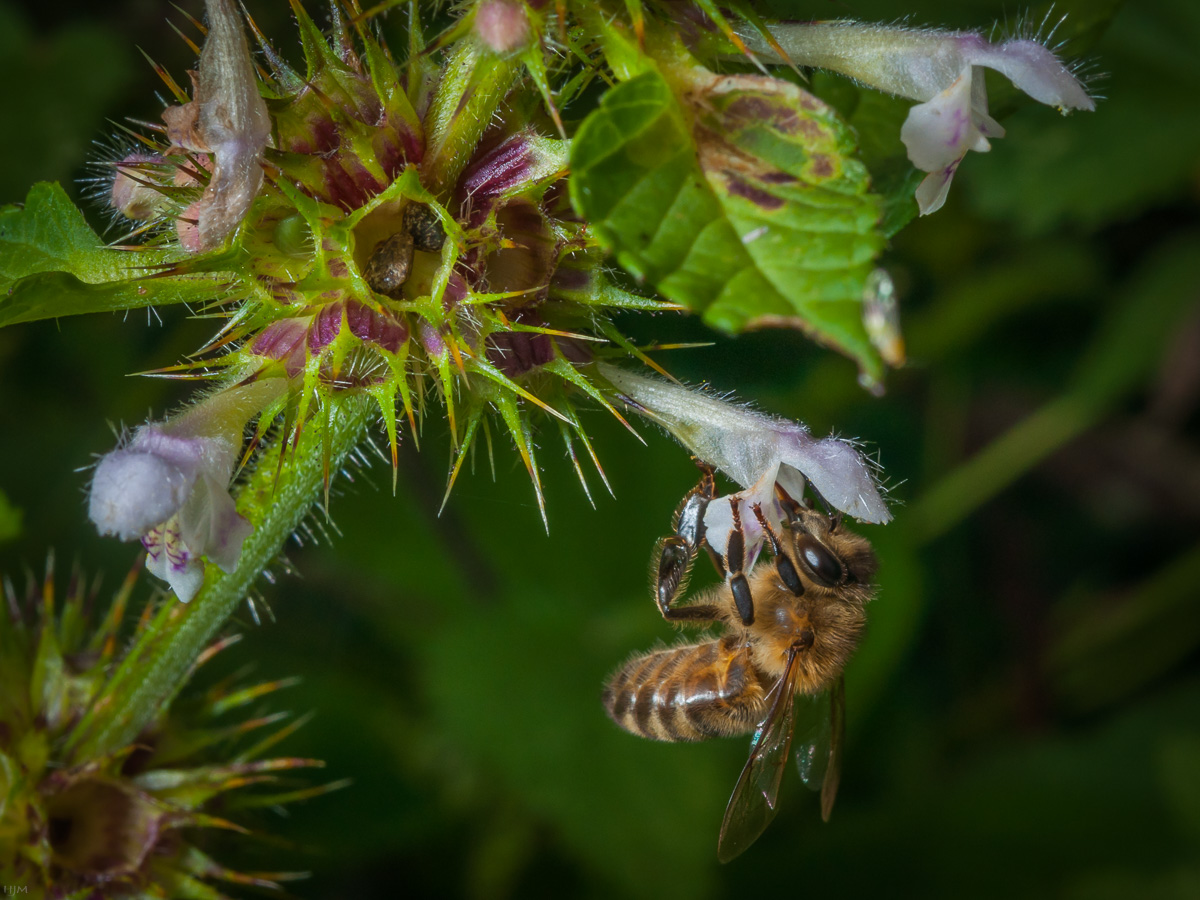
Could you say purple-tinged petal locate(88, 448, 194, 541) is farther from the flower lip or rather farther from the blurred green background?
the blurred green background

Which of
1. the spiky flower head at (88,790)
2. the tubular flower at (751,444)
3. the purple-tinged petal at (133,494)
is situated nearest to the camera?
the purple-tinged petal at (133,494)

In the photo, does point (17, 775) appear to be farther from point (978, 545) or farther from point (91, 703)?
point (978, 545)

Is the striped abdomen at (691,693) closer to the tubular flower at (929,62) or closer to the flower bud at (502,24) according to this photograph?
the tubular flower at (929,62)

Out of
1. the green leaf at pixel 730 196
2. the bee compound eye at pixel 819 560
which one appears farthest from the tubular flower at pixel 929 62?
the bee compound eye at pixel 819 560

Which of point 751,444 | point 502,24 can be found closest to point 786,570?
point 751,444

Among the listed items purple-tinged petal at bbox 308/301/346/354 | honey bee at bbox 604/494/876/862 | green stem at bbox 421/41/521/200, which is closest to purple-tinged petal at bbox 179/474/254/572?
purple-tinged petal at bbox 308/301/346/354

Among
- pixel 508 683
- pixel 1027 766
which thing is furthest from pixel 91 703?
pixel 1027 766
